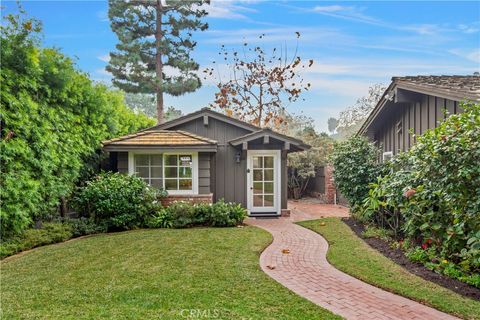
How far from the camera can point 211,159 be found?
1127 centimetres

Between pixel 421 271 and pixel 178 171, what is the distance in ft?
25.4

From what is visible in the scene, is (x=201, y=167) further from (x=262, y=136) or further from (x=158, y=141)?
(x=262, y=136)

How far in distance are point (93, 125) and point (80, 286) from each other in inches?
245

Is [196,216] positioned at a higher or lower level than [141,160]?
lower

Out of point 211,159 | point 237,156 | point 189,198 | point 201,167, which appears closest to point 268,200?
point 237,156

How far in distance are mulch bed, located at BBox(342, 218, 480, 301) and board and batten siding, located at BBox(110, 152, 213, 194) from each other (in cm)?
531

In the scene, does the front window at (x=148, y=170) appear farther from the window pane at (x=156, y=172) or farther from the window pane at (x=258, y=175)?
the window pane at (x=258, y=175)

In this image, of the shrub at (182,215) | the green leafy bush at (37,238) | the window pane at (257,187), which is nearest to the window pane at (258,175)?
the window pane at (257,187)

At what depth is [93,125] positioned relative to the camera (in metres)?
9.35

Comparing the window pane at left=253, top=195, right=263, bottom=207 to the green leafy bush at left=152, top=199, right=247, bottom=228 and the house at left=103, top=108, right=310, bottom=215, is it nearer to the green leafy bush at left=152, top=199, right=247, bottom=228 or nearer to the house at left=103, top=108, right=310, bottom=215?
the house at left=103, top=108, right=310, bottom=215

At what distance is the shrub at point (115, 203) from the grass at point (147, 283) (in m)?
1.64

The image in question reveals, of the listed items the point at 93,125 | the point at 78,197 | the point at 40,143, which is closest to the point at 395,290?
the point at 40,143

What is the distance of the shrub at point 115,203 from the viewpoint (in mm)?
8461

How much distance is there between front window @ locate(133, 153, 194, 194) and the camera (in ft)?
34.5
